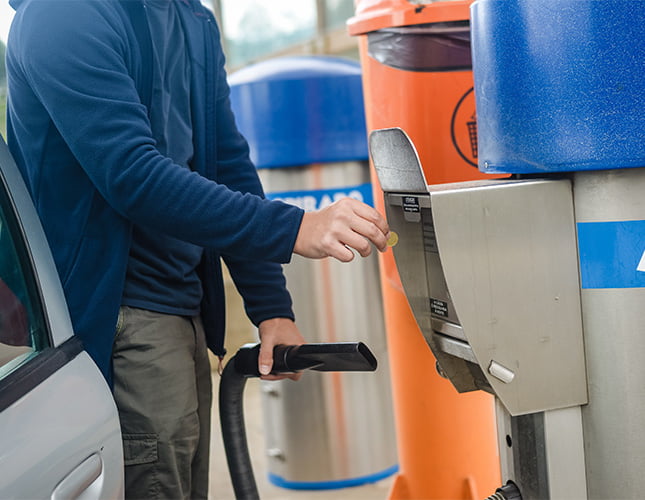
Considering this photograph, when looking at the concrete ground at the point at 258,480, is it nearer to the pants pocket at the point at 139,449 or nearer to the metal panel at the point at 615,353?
the pants pocket at the point at 139,449

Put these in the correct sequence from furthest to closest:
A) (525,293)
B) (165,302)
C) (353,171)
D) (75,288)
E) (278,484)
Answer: (278,484)
(353,171)
(165,302)
(75,288)
(525,293)

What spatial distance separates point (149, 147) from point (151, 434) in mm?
570

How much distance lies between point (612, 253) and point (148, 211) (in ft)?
2.50

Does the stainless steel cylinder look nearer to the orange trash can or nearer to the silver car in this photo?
the orange trash can

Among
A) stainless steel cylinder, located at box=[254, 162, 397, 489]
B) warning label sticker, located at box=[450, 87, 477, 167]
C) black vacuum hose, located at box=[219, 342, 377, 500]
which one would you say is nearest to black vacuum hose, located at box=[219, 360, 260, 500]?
black vacuum hose, located at box=[219, 342, 377, 500]

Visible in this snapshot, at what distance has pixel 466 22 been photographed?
229 centimetres

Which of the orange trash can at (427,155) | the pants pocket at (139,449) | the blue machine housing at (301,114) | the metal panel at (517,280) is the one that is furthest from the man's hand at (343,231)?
the blue machine housing at (301,114)

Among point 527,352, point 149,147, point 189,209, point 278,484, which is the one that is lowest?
point 278,484

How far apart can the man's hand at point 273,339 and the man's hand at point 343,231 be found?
463 millimetres

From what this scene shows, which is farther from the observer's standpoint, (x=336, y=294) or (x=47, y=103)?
(x=336, y=294)

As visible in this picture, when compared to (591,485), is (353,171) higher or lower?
higher

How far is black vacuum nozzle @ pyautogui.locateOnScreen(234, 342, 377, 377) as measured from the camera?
1.63m

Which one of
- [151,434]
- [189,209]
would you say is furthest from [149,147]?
[151,434]

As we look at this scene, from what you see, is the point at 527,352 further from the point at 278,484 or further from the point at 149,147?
the point at 278,484
